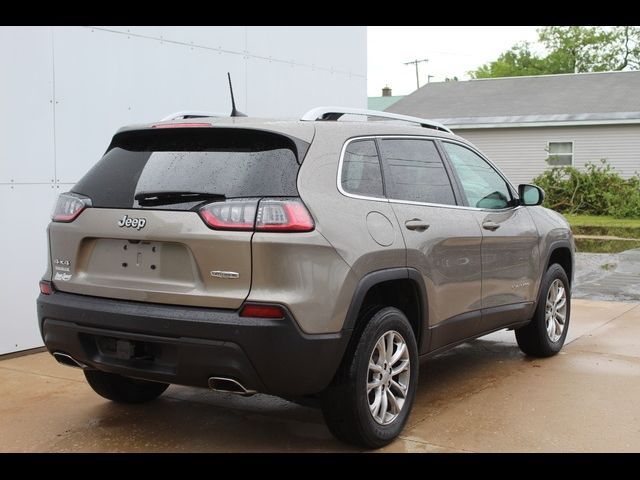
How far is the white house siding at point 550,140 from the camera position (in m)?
25.2

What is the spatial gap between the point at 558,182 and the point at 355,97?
53.6 ft

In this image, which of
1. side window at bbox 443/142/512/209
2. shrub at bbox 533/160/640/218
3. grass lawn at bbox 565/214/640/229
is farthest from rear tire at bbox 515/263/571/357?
shrub at bbox 533/160/640/218

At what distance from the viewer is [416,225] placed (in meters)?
4.84

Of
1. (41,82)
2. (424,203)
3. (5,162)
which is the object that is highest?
(41,82)

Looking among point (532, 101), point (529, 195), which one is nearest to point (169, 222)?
point (529, 195)

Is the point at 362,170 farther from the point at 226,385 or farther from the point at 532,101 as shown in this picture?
the point at 532,101

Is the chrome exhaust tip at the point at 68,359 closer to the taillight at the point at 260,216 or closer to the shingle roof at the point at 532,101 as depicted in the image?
the taillight at the point at 260,216

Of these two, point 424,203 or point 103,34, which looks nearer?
point 424,203

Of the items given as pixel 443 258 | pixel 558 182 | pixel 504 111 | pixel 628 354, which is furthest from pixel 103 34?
pixel 504 111

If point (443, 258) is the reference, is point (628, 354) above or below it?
below

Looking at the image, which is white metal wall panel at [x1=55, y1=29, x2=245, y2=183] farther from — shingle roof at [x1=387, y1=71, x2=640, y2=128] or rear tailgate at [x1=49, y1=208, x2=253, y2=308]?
shingle roof at [x1=387, y1=71, x2=640, y2=128]

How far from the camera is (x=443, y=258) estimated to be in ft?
16.7

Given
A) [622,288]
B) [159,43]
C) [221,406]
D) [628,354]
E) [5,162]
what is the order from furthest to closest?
1. [622,288]
2. [159,43]
3. [628,354]
4. [5,162]
5. [221,406]

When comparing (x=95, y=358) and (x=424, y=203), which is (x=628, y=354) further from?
(x=95, y=358)
